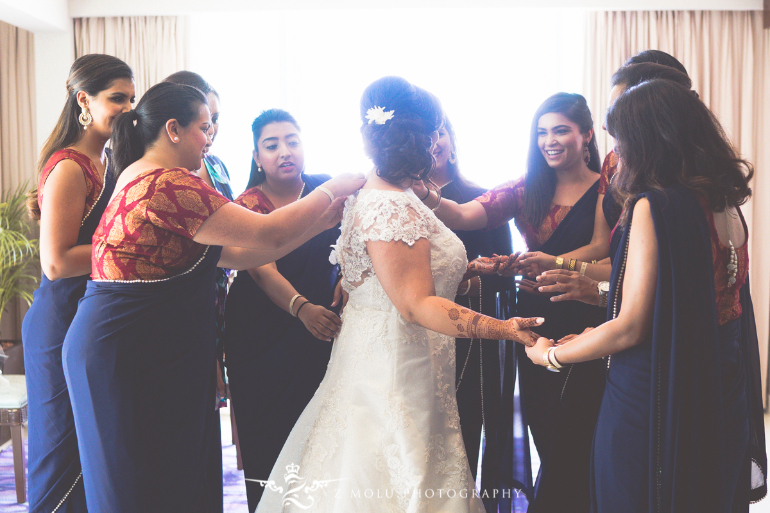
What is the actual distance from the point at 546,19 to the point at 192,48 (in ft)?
9.44

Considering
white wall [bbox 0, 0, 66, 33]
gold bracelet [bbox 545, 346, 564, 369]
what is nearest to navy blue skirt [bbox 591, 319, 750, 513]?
gold bracelet [bbox 545, 346, 564, 369]

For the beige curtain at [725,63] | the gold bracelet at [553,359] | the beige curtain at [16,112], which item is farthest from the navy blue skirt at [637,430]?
the beige curtain at [16,112]

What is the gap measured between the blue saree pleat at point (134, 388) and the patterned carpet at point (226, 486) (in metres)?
1.38

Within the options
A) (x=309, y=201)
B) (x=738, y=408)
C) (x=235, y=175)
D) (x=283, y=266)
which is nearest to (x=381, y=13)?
(x=235, y=175)

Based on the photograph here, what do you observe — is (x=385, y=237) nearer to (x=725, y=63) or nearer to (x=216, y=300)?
(x=216, y=300)

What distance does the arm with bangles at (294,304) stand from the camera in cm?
203

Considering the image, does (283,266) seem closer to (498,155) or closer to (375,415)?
(375,415)

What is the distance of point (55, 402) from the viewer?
1.94 meters

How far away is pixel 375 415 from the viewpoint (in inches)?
62.0

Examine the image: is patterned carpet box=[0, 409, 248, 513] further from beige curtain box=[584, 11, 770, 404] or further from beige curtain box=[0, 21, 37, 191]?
beige curtain box=[584, 11, 770, 404]

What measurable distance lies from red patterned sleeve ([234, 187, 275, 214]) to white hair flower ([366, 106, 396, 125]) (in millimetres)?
912

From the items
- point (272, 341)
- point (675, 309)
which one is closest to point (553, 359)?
point (675, 309)

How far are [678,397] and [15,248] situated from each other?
13.7 feet

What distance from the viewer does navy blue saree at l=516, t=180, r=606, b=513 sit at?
85.0 inches
